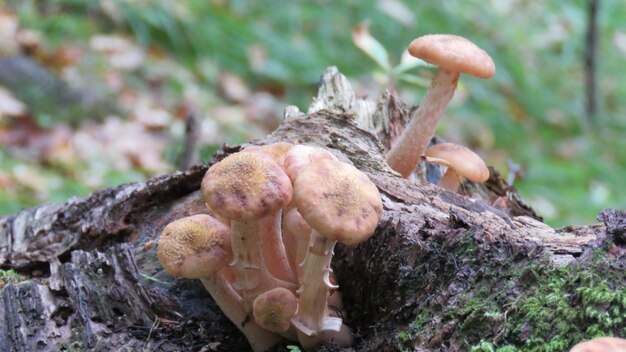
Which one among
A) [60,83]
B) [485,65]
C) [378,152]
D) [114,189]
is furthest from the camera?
[60,83]

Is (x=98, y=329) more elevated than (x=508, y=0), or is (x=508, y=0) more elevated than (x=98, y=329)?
(x=508, y=0)

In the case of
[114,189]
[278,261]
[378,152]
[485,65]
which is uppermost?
[485,65]

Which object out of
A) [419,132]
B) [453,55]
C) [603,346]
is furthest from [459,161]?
[603,346]

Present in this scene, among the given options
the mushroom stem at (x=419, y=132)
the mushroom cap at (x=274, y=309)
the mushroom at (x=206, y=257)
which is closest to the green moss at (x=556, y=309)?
the mushroom cap at (x=274, y=309)

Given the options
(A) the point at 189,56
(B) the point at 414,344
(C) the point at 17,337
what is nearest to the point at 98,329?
(C) the point at 17,337

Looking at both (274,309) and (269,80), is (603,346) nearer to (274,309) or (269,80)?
(274,309)

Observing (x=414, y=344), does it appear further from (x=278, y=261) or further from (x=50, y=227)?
(x=50, y=227)
